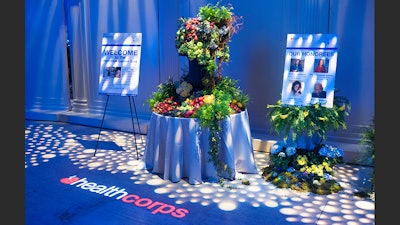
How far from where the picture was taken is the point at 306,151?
4.12 metres

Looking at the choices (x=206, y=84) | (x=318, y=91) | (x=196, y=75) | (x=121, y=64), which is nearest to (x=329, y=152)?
(x=318, y=91)

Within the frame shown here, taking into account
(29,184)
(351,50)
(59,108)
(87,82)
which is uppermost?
(351,50)

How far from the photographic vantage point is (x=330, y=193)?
3715 millimetres

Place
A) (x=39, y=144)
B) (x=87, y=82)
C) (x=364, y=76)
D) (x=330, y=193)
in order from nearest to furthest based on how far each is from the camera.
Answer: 1. (x=330, y=193)
2. (x=364, y=76)
3. (x=39, y=144)
4. (x=87, y=82)

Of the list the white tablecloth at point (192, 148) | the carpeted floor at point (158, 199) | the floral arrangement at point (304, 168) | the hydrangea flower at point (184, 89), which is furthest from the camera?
the hydrangea flower at point (184, 89)

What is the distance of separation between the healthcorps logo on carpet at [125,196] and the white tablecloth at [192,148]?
513 millimetres

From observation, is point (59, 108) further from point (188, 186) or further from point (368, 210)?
point (368, 210)

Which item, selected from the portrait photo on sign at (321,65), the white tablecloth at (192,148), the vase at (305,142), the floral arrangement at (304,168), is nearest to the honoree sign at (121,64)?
the white tablecloth at (192,148)

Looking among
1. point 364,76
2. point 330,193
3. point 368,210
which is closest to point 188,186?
point 330,193

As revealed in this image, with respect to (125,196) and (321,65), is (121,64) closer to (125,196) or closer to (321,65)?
(125,196)

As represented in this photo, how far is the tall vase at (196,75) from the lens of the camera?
4332mm

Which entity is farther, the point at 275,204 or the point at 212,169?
the point at 212,169

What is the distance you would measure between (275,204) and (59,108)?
5633 mm

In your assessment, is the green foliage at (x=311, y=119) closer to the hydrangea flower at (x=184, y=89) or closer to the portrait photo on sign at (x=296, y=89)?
the portrait photo on sign at (x=296, y=89)
